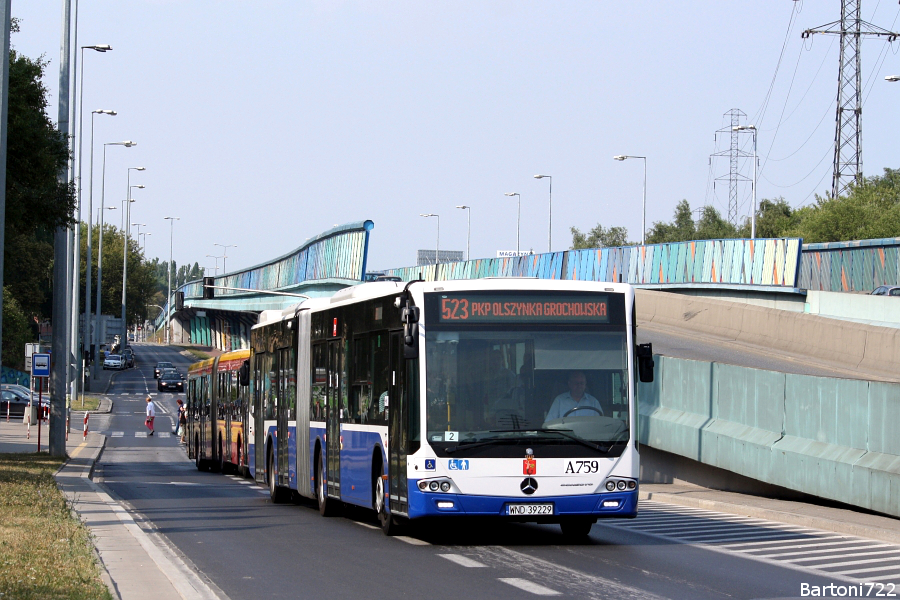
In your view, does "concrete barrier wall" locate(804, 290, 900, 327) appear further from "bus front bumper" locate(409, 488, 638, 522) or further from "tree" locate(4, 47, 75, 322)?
"bus front bumper" locate(409, 488, 638, 522)

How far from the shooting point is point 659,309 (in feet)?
169

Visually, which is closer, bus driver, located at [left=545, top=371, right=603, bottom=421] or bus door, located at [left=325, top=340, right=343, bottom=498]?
bus driver, located at [left=545, top=371, right=603, bottom=421]

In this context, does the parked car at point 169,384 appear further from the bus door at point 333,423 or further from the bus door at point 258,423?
the bus door at point 333,423

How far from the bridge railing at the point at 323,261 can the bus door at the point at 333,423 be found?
59.0m

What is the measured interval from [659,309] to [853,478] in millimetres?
34104

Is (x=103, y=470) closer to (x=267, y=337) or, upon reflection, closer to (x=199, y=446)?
(x=199, y=446)

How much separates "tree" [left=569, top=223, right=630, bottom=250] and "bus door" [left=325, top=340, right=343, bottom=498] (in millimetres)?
138683

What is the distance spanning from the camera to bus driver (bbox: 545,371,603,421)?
1342cm

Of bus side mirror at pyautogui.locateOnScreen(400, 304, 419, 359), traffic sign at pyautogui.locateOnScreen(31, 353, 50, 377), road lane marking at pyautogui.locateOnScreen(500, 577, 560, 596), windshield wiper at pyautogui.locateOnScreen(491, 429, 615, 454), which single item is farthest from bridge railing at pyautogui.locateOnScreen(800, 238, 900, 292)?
road lane marking at pyautogui.locateOnScreen(500, 577, 560, 596)

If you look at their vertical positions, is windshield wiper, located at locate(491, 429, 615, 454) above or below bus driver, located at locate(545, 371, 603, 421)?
below

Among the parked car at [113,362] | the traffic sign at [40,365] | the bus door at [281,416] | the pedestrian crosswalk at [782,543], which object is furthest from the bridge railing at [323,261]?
the pedestrian crosswalk at [782,543]

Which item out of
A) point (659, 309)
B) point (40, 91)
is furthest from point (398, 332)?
point (659, 309)

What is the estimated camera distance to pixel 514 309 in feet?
45.2

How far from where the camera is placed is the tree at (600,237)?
514 feet
